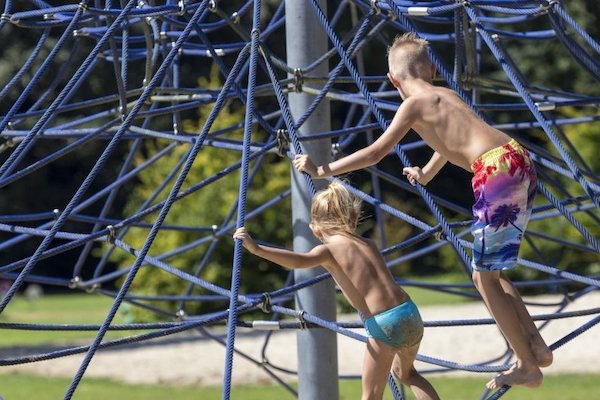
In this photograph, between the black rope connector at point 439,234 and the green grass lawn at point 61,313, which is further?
the green grass lawn at point 61,313

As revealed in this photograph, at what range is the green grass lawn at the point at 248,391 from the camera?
9.41 meters

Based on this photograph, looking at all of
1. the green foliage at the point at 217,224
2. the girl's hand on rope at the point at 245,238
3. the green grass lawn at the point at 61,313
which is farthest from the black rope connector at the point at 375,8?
the green grass lawn at the point at 61,313

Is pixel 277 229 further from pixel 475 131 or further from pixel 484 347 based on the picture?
pixel 475 131

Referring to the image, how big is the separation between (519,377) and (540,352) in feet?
0.33

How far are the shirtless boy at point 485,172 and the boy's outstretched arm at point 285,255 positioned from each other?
27 centimetres

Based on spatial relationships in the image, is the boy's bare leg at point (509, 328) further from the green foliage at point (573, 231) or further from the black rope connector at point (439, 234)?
the green foliage at point (573, 231)

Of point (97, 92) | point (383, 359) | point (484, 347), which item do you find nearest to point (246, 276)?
point (484, 347)

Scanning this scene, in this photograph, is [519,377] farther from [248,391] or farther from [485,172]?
[248,391]

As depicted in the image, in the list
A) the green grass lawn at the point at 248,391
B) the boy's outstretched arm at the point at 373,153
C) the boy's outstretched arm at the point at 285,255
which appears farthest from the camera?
the green grass lawn at the point at 248,391

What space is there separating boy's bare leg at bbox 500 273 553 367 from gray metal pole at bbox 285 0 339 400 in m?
1.41

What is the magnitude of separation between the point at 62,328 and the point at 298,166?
6.30ft

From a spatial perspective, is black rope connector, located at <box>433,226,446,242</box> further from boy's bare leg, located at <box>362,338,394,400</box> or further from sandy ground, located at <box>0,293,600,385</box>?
sandy ground, located at <box>0,293,600,385</box>

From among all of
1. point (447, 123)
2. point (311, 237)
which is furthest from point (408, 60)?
point (311, 237)

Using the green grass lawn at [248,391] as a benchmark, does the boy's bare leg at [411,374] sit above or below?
above
